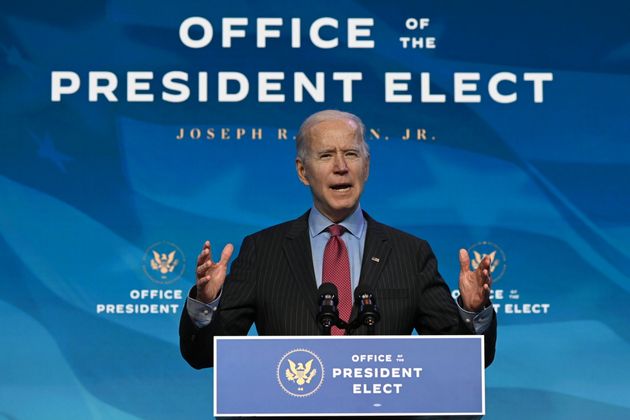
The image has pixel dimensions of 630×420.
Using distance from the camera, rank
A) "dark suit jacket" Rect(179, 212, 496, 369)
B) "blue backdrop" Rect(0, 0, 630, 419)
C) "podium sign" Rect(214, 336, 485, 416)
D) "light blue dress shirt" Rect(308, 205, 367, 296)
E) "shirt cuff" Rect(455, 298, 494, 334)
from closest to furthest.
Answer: "podium sign" Rect(214, 336, 485, 416), "shirt cuff" Rect(455, 298, 494, 334), "dark suit jacket" Rect(179, 212, 496, 369), "light blue dress shirt" Rect(308, 205, 367, 296), "blue backdrop" Rect(0, 0, 630, 419)

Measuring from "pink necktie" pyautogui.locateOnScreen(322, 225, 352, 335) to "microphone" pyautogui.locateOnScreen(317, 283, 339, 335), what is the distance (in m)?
0.21

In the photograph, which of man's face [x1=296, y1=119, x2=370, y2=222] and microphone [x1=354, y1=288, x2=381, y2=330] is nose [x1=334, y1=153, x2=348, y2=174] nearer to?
man's face [x1=296, y1=119, x2=370, y2=222]

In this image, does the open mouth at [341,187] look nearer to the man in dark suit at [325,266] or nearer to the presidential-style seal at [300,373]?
the man in dark suit at [325,266]

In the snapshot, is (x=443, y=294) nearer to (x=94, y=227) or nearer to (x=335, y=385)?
(x=335, y=385)

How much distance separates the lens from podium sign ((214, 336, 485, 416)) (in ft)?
6.77

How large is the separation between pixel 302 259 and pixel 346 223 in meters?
0.15

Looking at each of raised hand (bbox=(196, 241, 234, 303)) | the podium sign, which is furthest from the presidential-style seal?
raised hand (bbox=(196, 241, 234, 303))

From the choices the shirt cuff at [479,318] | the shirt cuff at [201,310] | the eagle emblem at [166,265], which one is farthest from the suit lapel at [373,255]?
the eagle emblem at [166,265]

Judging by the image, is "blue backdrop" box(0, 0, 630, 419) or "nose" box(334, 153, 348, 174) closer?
"nose" box(334, 153, 348, 174)

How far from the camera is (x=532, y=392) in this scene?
4.75 metres

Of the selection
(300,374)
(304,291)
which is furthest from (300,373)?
(304,291)

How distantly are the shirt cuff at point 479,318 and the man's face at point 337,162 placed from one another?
415mm

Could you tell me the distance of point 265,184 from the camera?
15.9 feet

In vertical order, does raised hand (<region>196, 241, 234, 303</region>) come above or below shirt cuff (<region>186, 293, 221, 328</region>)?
above
